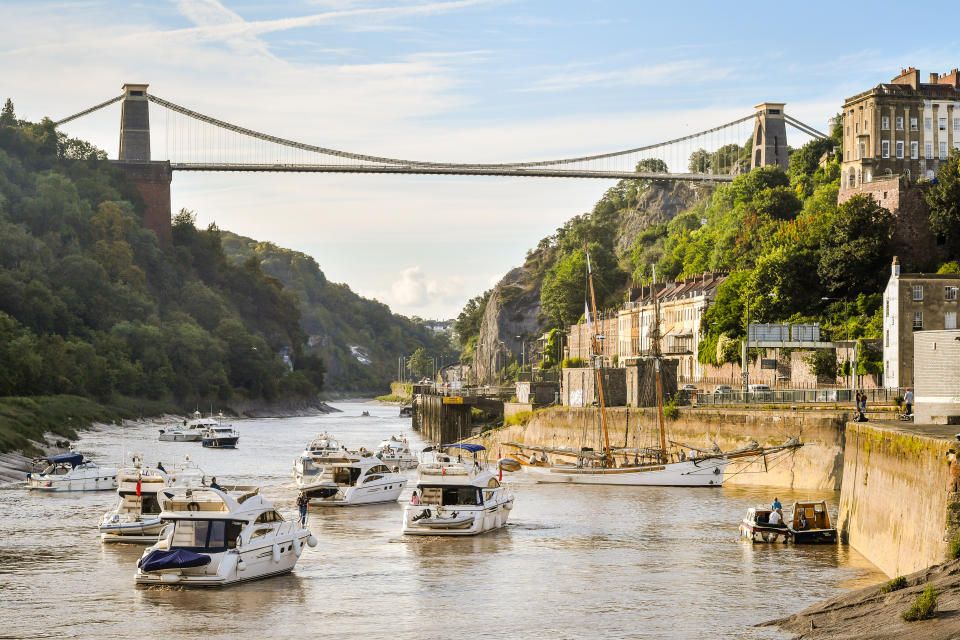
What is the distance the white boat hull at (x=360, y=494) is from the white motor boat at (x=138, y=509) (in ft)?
27.8

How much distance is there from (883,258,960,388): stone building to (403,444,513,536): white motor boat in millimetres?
28447

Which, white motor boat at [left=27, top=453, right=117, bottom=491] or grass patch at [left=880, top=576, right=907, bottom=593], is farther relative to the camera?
white motor boat at [left=27, top=453, right=117, bottom=491]

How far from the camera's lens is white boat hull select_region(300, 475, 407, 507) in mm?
52000

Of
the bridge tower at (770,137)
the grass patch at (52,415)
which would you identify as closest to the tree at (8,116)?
the grass patch at (52,415)

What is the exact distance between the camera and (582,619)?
28.2 metres

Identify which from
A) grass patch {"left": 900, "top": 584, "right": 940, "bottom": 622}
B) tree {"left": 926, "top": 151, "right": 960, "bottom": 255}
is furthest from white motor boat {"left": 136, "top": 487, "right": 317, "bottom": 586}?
tree {"left": 926, "top": 151, "right": 960, "bottom": 255}

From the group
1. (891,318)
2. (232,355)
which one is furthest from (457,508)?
(232,355)

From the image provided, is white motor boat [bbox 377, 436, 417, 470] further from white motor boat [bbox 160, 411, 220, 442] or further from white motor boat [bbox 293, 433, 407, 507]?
white motor boat [bbox 160, 411, 220, 442]

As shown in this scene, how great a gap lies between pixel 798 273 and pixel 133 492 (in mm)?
58589

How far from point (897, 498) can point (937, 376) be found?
8.09 metres

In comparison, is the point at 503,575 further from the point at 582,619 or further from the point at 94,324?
the point at 94,324

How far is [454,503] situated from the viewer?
42469 millimetres

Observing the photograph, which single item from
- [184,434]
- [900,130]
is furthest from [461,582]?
[900,130]

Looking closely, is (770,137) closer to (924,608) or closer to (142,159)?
(142,159)
